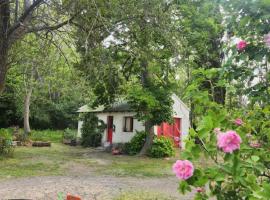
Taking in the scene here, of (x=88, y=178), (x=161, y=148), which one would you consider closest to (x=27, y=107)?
(x=161, y=148)

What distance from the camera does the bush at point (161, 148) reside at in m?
19.5

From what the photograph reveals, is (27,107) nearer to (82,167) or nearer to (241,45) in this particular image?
(82,167)

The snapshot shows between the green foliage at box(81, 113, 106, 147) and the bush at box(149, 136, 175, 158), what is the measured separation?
6393mm

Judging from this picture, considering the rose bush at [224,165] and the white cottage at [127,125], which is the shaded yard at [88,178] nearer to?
the white cottage at [127,125]

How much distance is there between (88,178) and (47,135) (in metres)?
19.7

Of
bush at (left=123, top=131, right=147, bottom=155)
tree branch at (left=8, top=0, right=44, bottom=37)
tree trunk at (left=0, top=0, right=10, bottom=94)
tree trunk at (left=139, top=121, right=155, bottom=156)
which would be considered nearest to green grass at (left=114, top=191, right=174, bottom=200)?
tree trunk at (left=0, top=0, right=10, bottom=94)

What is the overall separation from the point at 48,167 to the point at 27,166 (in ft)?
2.83

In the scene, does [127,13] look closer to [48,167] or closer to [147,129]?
[48,167]

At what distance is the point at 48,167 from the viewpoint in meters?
14.7

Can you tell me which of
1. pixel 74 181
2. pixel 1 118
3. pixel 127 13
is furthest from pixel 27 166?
pixel 1 118

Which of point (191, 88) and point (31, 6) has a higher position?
point (31, 6)

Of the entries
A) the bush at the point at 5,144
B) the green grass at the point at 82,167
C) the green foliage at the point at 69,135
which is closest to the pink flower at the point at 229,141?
the green grass at the point at 82,167

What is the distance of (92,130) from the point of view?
26.4 metres

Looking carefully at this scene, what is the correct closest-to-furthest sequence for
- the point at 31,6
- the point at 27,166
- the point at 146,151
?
the point at 31,6 → the point at 27,166 → the point at 146,151
